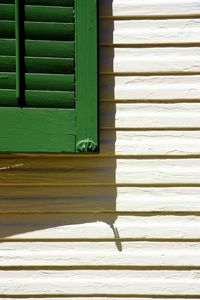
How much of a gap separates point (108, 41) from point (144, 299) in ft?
4.45

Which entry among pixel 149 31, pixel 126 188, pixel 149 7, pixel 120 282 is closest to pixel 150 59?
pixel 149 31

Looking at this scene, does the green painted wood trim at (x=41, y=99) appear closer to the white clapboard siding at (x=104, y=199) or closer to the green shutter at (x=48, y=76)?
the green shutter at (x=48, y=76)

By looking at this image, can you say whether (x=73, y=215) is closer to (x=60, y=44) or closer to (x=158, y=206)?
(x=158, y=206)

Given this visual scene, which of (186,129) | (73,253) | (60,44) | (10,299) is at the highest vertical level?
(60,44)

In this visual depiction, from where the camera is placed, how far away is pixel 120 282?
301 centimetres

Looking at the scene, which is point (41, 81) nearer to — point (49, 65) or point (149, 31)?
point (49, 65)

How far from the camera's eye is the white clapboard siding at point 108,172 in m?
2.97

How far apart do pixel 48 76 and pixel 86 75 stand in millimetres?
185

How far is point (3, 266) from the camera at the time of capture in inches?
119

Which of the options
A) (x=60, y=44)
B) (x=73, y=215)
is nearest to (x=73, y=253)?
(x=73, y=215)

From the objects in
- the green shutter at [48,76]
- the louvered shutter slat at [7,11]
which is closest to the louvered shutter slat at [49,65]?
the green shutter at [48,76]

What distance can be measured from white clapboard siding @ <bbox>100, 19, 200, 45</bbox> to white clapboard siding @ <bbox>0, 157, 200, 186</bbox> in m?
0.62

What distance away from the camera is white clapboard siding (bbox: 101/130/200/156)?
2969 mm

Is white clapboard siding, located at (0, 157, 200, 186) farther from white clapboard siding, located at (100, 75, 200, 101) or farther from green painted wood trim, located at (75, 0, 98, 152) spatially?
white clapboard siding, located at (100, 75, 200, 101)
